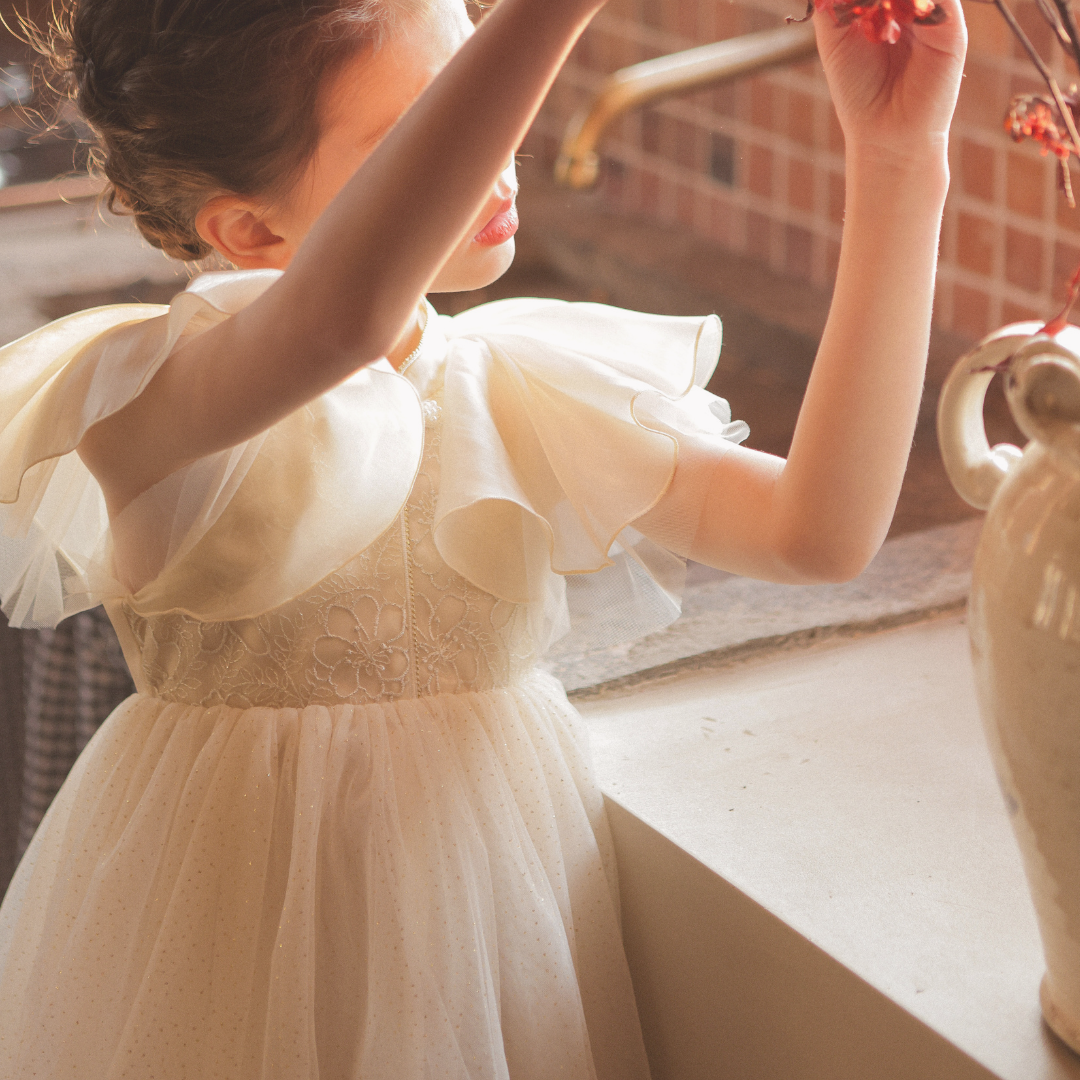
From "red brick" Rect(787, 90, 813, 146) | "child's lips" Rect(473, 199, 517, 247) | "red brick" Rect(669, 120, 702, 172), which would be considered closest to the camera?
"child's lips" Rect(473, 199, 517, 247)

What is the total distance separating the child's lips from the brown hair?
10cm

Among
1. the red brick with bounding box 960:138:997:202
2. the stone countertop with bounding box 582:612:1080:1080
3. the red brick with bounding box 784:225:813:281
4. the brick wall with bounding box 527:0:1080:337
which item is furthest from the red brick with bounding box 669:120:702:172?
the stone countertop with bounding box 582:612:1080:1080

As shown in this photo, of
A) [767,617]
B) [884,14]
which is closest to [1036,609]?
[884,14]

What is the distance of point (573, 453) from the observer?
681mm

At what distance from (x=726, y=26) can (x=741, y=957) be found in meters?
1.58

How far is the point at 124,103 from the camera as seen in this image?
26.3 inches

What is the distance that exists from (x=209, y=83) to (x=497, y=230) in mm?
162

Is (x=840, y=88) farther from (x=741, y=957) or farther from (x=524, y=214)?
(x=524, y=214)

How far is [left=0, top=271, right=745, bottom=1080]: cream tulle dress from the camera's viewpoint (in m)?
0.64

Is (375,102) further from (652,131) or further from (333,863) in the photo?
(652,131)

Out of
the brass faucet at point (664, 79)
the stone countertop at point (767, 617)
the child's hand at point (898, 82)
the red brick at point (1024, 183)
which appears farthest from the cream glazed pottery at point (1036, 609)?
→ the red brick at point (1024, 183)

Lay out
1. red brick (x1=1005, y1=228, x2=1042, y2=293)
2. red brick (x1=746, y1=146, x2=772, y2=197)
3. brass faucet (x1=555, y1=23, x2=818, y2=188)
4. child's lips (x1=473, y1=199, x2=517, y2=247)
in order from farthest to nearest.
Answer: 1. red brick (x1=746, y1=146, x2=772, y2=197)
2. red brick (x1=1005, y1=228, x2=1042, y2=293)
3. brass faucet (x1=555, y1=23, x2=818, y2=188)
4. child's lips (x1=473, y1=199, x2=517, y2=247)

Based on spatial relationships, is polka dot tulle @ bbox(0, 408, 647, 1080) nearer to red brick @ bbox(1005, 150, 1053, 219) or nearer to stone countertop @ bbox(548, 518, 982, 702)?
stone countertop @ bbox(548, 518, 982, 702)

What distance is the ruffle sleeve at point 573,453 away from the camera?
66 centimetres
